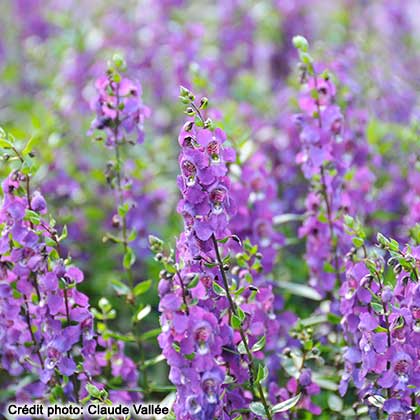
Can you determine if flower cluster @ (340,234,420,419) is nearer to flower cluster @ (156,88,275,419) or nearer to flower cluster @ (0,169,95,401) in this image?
flower cluster @ (156,88,275,419)

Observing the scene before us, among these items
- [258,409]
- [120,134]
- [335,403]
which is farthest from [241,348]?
[120,134]

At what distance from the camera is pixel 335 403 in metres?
2.91

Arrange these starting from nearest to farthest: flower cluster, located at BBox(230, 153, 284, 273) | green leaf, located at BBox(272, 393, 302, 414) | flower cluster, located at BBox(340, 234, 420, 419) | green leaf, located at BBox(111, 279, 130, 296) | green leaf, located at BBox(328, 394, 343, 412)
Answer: flower cluster, located at BBox(340, 234, 420, 419)
green leaf, located at BBox(272, 393, 302, 414)
green leaf, located at BBox(328, 394, 343, 412)
green leaf, located at BBox(111, 279, 130, 296)
flower cluster, located at BBox(230, 153, 284, 273)

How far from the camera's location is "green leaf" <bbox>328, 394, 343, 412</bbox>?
113 inches

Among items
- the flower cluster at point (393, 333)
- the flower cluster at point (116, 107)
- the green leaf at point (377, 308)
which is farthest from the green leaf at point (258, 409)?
the flower cluster at point (116, 107)

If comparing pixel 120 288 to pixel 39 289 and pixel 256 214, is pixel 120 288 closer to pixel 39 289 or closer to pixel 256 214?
pixel 39 289

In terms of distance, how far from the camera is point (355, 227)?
2574mm

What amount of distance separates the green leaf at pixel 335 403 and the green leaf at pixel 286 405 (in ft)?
1.09

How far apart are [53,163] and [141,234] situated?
0.58 m

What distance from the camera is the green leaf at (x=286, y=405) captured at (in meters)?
2.54

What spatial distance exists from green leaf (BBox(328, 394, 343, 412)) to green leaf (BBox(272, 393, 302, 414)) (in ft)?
1.09

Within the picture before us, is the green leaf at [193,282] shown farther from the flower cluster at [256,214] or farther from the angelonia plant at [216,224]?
the flower cluster at [256,214]

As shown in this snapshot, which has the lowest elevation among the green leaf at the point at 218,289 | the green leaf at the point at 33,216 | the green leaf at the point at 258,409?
the green leaf at the point at 258,409

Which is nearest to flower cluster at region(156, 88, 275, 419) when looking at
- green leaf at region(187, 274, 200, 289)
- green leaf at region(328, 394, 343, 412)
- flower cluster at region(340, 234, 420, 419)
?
green leaf at region(187, 274, 200, 289)
